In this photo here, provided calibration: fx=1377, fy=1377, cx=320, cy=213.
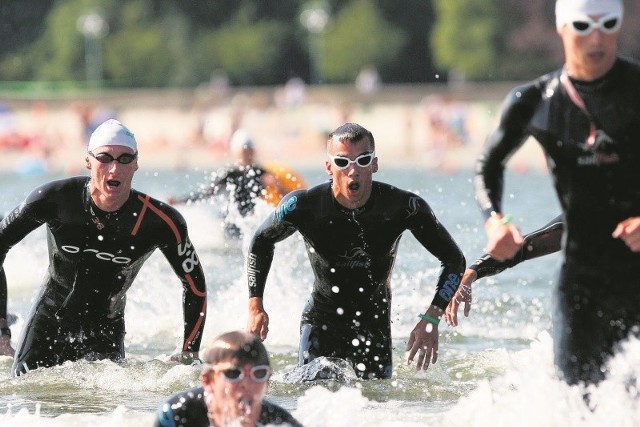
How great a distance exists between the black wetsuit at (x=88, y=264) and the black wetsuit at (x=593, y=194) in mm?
2552

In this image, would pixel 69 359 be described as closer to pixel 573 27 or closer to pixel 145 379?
pixel 145 379

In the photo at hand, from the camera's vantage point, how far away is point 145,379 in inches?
316

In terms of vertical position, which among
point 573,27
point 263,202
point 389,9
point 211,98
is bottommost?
point 573,27

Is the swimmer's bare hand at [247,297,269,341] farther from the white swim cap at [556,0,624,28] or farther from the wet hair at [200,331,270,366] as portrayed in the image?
the white swim cap at [556,0,624,28]

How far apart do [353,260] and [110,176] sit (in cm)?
137

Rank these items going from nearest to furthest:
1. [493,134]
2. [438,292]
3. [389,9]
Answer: [493,134] → [438,292] → [389,9]

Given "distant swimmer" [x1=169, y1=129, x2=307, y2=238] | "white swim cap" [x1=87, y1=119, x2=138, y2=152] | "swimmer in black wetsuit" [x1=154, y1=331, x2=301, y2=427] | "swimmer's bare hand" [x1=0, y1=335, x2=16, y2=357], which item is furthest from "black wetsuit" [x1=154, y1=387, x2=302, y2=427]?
"distant swimmer" [x1=169, y1=129, x2=307, y2=238]

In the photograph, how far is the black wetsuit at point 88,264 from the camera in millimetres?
7332

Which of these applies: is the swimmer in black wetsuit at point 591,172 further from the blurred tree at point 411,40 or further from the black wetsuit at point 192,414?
the blurred tree at point 411,40

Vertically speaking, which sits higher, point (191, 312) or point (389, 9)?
point (389, 9)

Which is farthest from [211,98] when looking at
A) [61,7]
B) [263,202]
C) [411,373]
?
[411,373]

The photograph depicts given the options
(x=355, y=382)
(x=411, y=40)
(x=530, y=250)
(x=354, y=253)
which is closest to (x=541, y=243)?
(x=530, y=250)

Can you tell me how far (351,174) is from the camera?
23.3 ft

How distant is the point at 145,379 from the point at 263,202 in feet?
14.8
